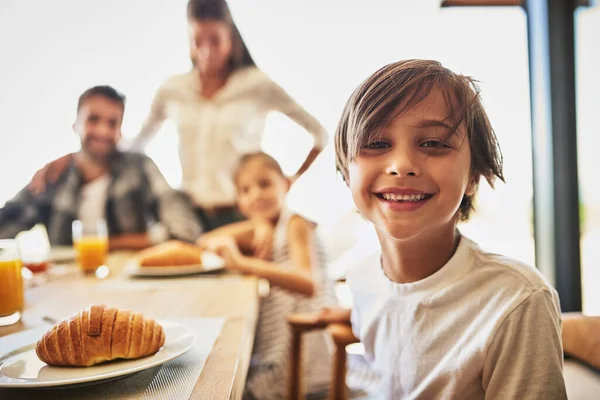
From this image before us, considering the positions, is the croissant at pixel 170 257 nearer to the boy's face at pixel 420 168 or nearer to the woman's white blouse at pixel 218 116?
the woman's white blouse at pixel 218 116

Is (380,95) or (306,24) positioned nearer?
(380,95)

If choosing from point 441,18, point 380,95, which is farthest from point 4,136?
point 380,95

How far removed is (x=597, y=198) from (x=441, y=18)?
105cm

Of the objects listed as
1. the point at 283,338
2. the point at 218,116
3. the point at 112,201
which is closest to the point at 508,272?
the point at 283,338

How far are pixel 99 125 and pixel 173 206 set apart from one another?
509mm

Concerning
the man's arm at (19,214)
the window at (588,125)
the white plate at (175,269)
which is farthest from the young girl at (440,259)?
the man's arm at (19,214)

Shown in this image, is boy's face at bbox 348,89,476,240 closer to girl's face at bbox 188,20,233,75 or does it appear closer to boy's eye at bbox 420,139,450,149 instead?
boy's eye at bbox 420,139,450,149

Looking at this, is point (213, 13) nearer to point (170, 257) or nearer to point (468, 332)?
point (170, 257)

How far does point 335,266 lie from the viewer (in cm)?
254

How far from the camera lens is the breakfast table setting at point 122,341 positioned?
66cm

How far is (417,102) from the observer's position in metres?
0.77

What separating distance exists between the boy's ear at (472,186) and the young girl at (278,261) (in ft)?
3.23

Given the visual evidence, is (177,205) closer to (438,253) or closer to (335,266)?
(335,266)

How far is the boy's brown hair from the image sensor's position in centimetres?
77
